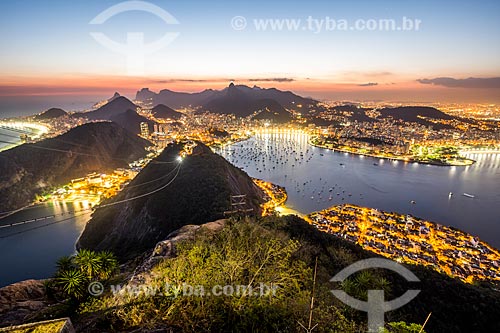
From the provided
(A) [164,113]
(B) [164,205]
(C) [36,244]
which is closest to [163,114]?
(A) [164,113]

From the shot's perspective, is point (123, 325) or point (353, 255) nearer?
point (123, 325)

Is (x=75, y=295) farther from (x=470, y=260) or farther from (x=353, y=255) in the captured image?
(x=470, y=260)

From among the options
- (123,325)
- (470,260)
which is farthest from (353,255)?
(470,260)

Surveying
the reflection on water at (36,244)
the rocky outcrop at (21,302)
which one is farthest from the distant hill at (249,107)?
the rocky outcrop at (21,302)

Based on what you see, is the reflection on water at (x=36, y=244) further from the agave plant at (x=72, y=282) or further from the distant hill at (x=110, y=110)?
the distant hill at (x=110, y=110)

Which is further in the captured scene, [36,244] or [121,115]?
[121,115]

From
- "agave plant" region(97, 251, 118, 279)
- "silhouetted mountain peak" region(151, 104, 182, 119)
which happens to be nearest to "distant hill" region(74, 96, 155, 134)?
"silhouetted mountain peak" region(151, 104, 182, 119)

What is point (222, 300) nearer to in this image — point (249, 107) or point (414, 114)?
point (414, 114)
